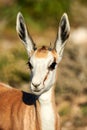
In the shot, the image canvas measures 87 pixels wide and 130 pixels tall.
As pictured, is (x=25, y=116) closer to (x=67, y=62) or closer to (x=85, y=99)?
(x=85, y=99)

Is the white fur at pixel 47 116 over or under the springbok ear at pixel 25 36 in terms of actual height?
under

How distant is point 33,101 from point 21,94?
0.52 metres

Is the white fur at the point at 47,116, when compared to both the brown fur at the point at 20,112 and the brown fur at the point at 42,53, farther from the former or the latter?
the brown fur at the point at 42,53

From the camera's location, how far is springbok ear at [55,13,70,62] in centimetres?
1064

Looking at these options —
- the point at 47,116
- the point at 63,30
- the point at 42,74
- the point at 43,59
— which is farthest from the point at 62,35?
the point at 47,116

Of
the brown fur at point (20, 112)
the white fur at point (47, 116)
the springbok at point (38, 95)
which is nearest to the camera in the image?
the springbok at point (38, 95)

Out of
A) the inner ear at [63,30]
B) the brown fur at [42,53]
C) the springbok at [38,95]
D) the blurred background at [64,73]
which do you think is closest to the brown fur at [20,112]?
the springbok at [38,95]

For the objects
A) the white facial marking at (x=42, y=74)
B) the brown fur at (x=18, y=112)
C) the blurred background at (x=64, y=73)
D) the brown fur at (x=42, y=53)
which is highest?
the brown fur at (x=42, y=53)

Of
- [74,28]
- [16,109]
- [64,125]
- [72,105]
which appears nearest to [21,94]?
[16,109]

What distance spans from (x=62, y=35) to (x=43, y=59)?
0.60m

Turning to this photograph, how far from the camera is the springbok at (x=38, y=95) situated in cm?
1021

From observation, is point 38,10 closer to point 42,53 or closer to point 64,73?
point 64,73

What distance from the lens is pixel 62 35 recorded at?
10.7 m

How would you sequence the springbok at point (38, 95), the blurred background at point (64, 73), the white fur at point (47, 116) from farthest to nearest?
the blurred background at point (64, 73), the white fur at point (47, 116), the springbok at point (38, 95)
